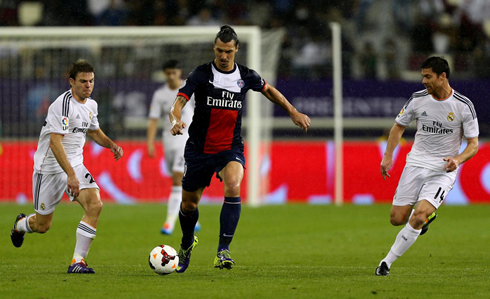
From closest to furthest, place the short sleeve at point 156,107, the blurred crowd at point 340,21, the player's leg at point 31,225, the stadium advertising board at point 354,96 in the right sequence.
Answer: the player's leg at point 31,225
the short sleeve at point 156,107
the stadium advertising board at point 354,96
the blurred crowd at point 340,21

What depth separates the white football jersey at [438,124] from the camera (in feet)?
26.8

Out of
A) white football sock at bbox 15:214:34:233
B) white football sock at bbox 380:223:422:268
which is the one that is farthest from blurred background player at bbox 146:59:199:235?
white football sock at bbox 380:223:422:268

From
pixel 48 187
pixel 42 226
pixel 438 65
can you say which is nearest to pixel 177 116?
pixel 48 187

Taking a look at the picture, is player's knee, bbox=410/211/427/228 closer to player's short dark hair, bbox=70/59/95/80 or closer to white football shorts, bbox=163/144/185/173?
player's short dark hair, bbox=70/59/95/80

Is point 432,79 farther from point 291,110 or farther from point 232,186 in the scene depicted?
point 232,186

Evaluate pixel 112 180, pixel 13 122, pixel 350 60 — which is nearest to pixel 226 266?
pixel 112 180

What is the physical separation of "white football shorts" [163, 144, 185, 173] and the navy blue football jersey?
4.42 m

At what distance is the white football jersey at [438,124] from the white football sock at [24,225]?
421 centimetres

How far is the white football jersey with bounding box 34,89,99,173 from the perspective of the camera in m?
8.05

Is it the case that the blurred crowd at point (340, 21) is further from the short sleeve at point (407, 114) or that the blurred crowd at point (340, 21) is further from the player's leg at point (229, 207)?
the player's leg at point (229, 207)

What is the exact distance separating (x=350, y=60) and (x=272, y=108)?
8.06 ft

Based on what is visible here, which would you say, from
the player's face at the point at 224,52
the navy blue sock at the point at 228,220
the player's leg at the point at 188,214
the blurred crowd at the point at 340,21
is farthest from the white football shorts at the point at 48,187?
the blurred crowd at the point at 340,21

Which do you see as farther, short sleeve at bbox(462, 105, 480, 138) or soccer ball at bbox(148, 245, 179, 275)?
short sleeve at bbox(462, 105, 480, 138)

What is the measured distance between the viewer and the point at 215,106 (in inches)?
318
